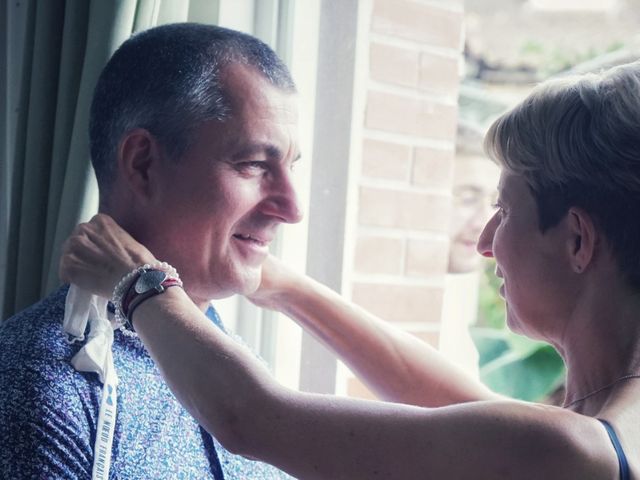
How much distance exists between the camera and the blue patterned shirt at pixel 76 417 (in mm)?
1127

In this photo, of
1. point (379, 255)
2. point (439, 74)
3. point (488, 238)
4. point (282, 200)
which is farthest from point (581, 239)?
point (439, 74)

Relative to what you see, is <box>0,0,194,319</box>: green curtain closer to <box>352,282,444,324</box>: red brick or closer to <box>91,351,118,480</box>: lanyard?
<box>91,351,118,480</box>: lanyard

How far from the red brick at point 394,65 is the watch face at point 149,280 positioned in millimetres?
811

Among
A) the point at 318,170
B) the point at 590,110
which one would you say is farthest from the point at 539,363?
the point at 590,110

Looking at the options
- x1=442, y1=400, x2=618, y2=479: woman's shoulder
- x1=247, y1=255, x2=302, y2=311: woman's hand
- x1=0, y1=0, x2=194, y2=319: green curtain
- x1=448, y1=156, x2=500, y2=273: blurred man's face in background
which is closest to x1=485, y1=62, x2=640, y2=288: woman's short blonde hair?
x1=442, y1=400, x2=618, y2=479: woman's shoulder

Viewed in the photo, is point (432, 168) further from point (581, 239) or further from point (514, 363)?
point (581, 239)

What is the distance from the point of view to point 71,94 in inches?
62.6

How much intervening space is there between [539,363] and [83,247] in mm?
1345

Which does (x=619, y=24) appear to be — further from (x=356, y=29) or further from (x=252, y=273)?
(x=252, y=273)

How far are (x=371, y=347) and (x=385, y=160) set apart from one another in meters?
0.47

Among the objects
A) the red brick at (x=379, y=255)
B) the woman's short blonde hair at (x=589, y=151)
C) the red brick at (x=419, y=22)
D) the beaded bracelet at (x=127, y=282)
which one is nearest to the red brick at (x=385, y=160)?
the red brick at (x=379, y=255)

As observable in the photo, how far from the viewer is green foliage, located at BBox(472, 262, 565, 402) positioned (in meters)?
2.14

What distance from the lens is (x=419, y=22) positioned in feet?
6.00

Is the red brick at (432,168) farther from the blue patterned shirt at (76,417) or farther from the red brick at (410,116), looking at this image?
the blue patterned shirt at (76,417)
